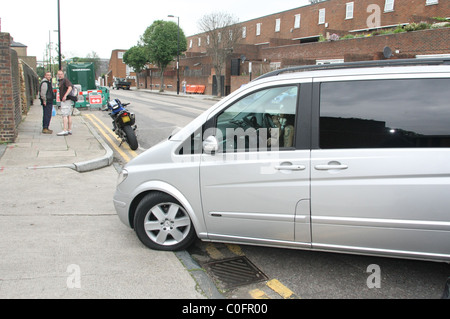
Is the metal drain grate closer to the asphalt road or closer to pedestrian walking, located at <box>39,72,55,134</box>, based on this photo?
the asphalt road

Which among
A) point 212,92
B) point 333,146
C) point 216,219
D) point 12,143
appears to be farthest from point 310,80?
point 212,92

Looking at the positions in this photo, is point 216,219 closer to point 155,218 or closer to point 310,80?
point 155,218

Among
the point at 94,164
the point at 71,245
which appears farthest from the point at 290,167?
the point at 94,164

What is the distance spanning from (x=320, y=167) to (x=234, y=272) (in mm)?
1301

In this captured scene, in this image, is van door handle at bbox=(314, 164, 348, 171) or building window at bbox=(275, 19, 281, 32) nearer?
van door handle at bbox=(314, 164, 348, 171)

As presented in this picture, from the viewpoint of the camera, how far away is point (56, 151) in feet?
29.1

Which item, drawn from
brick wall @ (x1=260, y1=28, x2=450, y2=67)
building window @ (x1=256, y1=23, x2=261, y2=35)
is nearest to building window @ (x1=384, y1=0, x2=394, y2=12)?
brick wall @ (x1=260, y1=28, x2=450, y2=67)

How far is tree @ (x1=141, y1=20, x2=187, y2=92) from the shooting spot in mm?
53000

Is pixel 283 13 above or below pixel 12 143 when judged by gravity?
above

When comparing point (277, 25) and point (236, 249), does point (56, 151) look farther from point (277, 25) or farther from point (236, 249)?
point (277, 25)

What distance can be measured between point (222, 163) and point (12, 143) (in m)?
7.82

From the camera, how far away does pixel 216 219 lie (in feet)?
12.2

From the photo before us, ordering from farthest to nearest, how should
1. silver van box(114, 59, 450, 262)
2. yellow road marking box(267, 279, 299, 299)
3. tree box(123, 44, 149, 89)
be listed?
1. tree box(123, 44, 149, 89)
2. yellow road marking box(267, 279, 299, 299)
3. silver van box(114, 59, 450, 262)

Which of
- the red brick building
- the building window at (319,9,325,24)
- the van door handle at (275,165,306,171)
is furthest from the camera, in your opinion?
the building window at (319,9,325,24)
